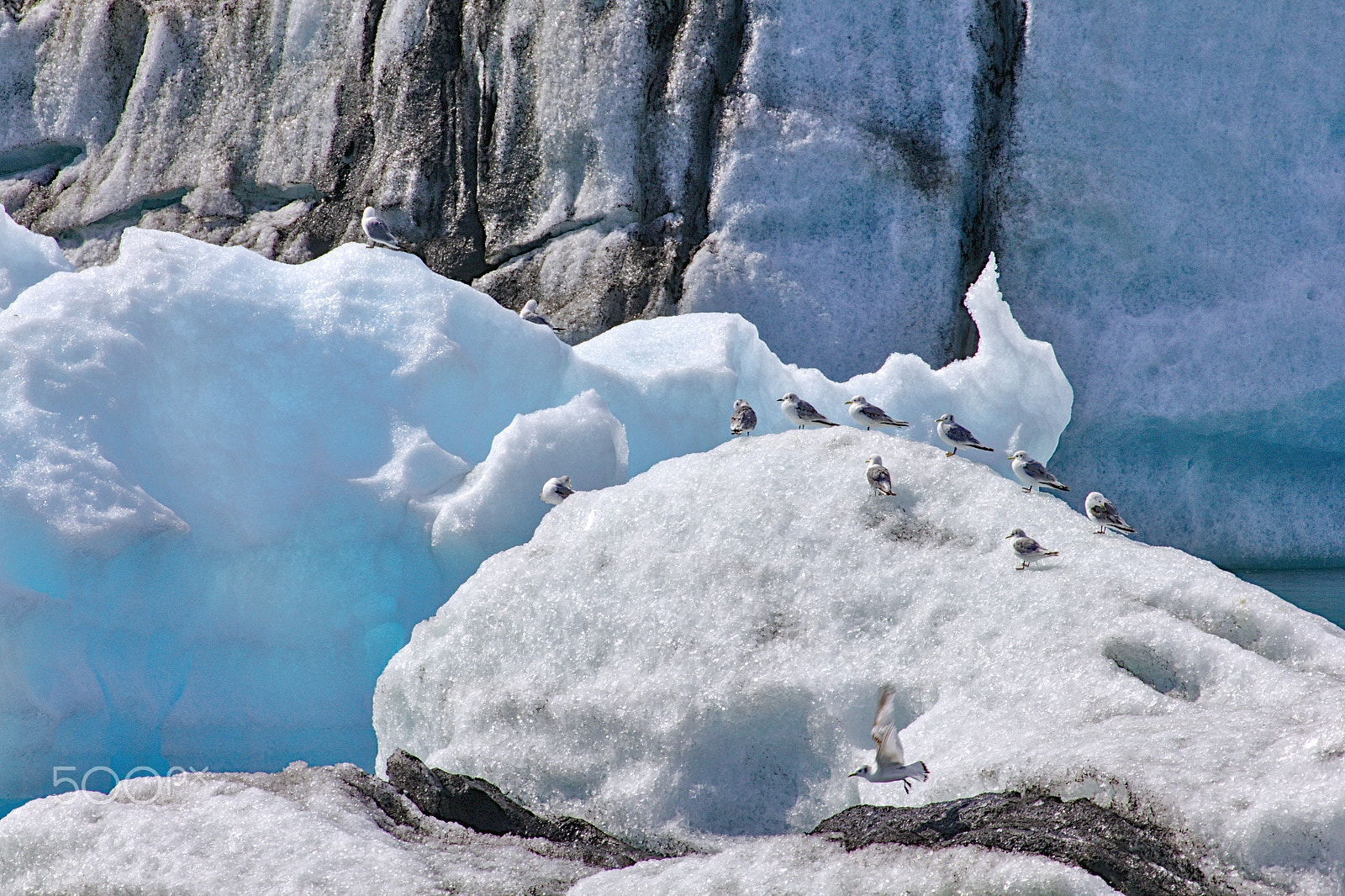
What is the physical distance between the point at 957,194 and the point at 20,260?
6.78 meters

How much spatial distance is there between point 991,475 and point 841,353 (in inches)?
162

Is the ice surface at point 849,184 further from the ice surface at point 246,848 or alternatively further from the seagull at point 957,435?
the ice surface at point 246,848

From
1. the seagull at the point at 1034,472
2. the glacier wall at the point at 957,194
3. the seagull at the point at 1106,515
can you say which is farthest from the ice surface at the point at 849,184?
the seagull at the point at 1106,515

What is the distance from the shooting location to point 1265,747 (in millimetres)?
3037

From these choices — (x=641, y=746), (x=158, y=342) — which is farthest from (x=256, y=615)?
(x=641, y=746)

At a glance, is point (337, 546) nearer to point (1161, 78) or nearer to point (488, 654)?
point (488, 654)

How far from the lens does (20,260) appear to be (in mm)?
6961

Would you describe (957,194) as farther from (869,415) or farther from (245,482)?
(245,482)

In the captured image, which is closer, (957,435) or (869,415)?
(957,435)

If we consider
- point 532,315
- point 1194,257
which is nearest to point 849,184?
point 1194,257

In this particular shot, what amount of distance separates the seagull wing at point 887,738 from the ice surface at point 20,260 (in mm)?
5961

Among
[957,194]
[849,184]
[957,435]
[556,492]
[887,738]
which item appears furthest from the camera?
[849,184]

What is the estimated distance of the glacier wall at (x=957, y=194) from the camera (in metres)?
8.27

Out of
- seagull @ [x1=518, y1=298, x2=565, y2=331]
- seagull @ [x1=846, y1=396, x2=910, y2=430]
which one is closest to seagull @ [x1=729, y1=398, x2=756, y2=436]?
seagull @ [x1=846, y1=396, x2=910, y2=430]
